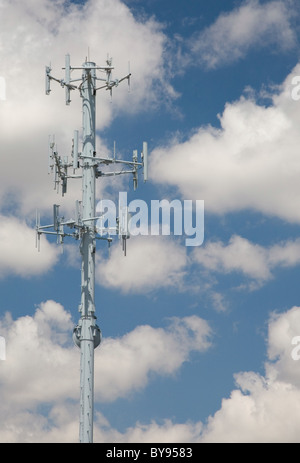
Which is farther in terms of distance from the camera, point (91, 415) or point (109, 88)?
point (109, 88)

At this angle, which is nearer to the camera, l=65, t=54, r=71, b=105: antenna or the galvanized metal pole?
the galvanized metal pole

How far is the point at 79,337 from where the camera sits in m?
67.0

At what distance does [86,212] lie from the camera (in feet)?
225

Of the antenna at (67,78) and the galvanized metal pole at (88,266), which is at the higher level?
the antenna at (67,78)

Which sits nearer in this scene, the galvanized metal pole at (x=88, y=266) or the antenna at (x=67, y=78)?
the galvanized metal pole at (x=88, y=266)

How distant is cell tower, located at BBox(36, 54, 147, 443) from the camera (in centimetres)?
6538

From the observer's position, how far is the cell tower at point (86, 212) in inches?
2574

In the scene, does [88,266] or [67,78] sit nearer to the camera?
[88,266]

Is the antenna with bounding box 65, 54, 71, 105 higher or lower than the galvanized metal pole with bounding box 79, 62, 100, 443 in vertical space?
higher

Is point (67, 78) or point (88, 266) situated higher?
point (67, 78)
